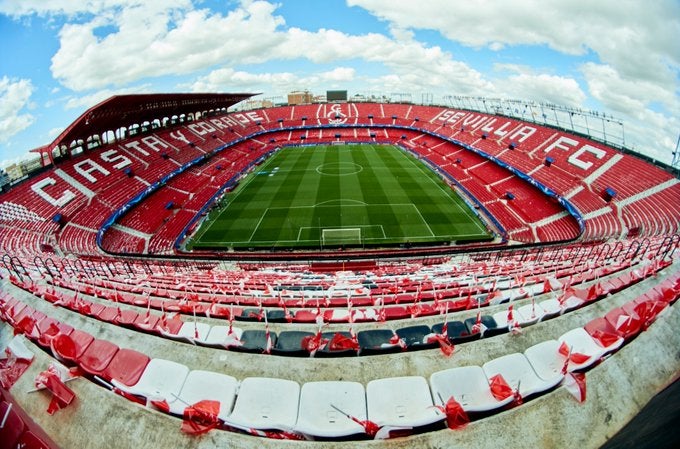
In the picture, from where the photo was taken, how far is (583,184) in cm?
3244

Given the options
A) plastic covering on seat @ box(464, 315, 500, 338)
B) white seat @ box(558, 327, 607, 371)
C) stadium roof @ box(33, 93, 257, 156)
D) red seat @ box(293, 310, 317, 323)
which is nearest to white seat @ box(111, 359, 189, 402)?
red seat @ box(293, 310, 317, 323)

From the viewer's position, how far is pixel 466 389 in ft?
16.5

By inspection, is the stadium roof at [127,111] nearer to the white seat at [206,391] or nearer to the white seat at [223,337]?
the white seat at [223,337]

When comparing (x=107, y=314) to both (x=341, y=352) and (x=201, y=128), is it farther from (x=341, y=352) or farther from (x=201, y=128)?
(x=201, y=128)

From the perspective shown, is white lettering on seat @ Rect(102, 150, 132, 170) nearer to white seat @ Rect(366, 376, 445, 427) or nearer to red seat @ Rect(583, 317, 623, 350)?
white seat @ Rect(366, 376, 445, 427)

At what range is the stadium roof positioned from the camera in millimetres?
31578

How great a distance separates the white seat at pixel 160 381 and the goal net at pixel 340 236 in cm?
2214

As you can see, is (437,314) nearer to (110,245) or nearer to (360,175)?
(110,245)

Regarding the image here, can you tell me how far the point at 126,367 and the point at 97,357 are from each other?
2.16ft

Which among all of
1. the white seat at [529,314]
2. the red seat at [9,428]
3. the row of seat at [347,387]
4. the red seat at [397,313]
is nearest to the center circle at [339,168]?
the red seat at [397,313]

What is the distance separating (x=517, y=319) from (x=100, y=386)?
7.85m

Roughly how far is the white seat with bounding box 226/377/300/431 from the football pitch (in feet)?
72.9

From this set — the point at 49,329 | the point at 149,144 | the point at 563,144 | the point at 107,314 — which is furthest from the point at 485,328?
the point at 149,144

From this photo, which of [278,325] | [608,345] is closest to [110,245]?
[278,325]
